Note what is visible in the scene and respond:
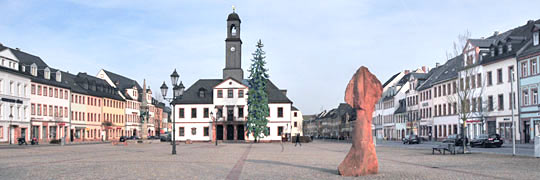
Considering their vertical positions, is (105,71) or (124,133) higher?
(105,71)

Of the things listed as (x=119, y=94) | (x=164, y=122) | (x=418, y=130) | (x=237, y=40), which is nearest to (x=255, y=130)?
(x=237, y=40)

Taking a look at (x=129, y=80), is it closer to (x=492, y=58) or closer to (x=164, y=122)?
(x=164, y=122)

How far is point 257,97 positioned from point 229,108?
9833mm

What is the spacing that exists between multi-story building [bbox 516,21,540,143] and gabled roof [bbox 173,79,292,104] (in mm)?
34489

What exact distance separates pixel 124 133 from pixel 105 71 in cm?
1203

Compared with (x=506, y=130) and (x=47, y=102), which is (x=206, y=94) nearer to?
(x=47, y=102)

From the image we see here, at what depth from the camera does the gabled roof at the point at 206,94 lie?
253 feet

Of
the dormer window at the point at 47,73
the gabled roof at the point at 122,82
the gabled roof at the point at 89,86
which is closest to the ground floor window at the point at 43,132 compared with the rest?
the dormer window at the point at 47,73

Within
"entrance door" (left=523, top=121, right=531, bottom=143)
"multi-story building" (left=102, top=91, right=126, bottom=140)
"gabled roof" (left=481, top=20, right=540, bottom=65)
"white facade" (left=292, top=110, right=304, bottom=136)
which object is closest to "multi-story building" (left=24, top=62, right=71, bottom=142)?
"multi-story building" (left=102, top=91, right=126, bottom=140)

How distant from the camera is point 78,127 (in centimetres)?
7938

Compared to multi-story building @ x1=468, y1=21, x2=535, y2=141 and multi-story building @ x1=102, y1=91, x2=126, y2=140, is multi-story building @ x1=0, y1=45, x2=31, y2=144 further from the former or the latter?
multi-story building @ x1=468, y1=21, x2=535, y2=141

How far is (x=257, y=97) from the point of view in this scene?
225ft

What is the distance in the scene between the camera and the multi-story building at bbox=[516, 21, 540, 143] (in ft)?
150

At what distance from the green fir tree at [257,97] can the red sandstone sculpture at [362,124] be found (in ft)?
171
